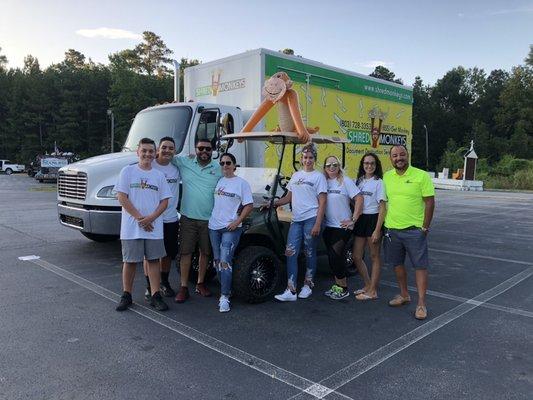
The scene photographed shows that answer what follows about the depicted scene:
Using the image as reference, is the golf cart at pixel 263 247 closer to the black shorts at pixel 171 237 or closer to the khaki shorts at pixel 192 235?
the khaki shorts at pixel 192 235

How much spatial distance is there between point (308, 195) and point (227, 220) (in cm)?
100

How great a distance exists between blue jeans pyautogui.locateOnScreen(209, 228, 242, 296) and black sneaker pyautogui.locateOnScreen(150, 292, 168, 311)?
0.65 meters

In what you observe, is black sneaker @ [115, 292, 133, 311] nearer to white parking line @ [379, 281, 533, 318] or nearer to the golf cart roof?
the golf cart roof

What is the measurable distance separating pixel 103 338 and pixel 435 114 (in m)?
80.0

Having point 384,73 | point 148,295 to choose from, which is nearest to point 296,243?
point 148,295

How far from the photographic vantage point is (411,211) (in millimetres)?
4734

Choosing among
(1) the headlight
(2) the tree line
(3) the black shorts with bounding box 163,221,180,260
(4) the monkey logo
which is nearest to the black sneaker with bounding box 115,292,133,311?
(3) the black shorts with bounding box 163,221,180,260

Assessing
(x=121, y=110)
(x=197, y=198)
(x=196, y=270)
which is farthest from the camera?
(x=121, y=110)

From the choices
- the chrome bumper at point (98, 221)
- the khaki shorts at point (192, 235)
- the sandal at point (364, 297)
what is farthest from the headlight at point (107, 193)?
the sandal at point (364, 297)

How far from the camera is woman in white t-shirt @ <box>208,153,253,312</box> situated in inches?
190

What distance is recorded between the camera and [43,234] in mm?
9648

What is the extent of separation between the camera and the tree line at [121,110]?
2296 inches

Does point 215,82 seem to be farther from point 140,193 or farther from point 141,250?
point 141,250

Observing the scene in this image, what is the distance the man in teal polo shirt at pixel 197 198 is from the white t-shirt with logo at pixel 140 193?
35cm
